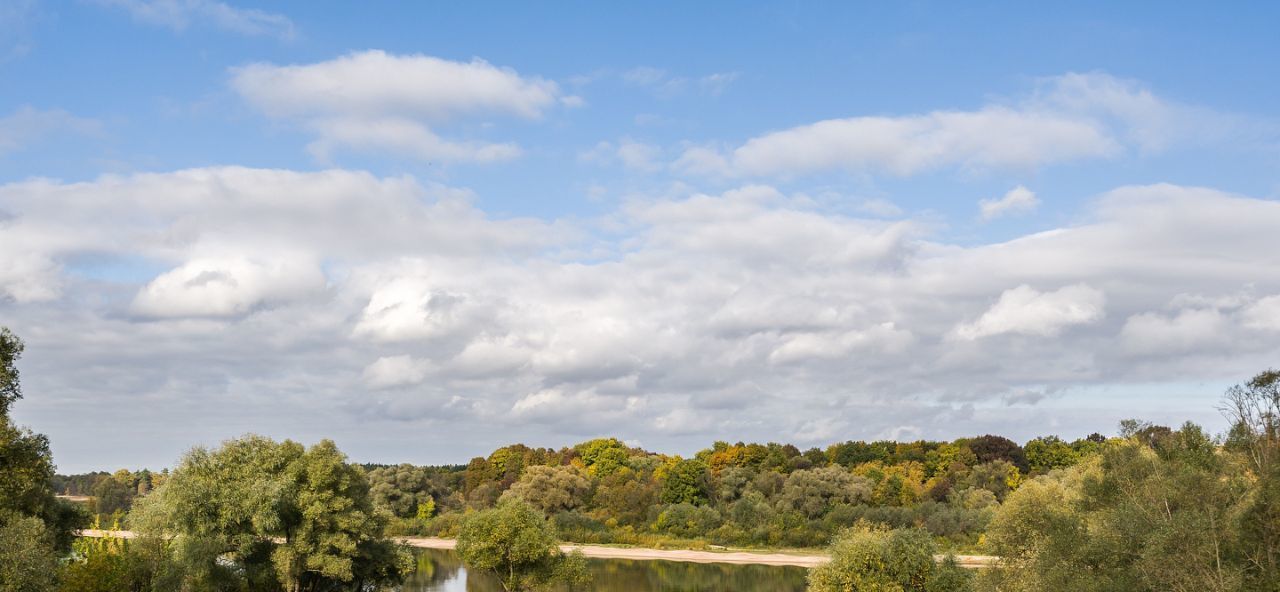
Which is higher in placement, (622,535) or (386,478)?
(386,478)

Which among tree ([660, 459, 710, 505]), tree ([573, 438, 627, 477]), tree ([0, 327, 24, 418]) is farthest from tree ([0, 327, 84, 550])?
tree ([573, 438, 627, 477])

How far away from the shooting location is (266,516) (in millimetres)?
42188

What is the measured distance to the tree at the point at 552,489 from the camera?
10744 cm

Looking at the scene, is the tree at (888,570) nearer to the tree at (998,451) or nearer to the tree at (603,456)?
the tree at (998,451)

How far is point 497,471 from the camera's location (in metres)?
141

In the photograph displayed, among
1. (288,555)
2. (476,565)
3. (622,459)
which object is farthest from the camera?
(622,459)

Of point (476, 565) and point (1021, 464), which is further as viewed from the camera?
point (1021, 464)

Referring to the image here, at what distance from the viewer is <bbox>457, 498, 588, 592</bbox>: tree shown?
52062 millimetres

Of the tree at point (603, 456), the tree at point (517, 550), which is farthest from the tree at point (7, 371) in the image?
the tree at point (603, 456)

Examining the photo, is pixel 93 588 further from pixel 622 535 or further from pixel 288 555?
pixel 622 535

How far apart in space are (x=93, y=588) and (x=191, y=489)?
6.10 metres

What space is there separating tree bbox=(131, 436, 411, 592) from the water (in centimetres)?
1648

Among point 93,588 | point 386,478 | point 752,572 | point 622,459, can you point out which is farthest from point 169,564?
point 622,459

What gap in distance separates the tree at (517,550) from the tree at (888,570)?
1531 cm
